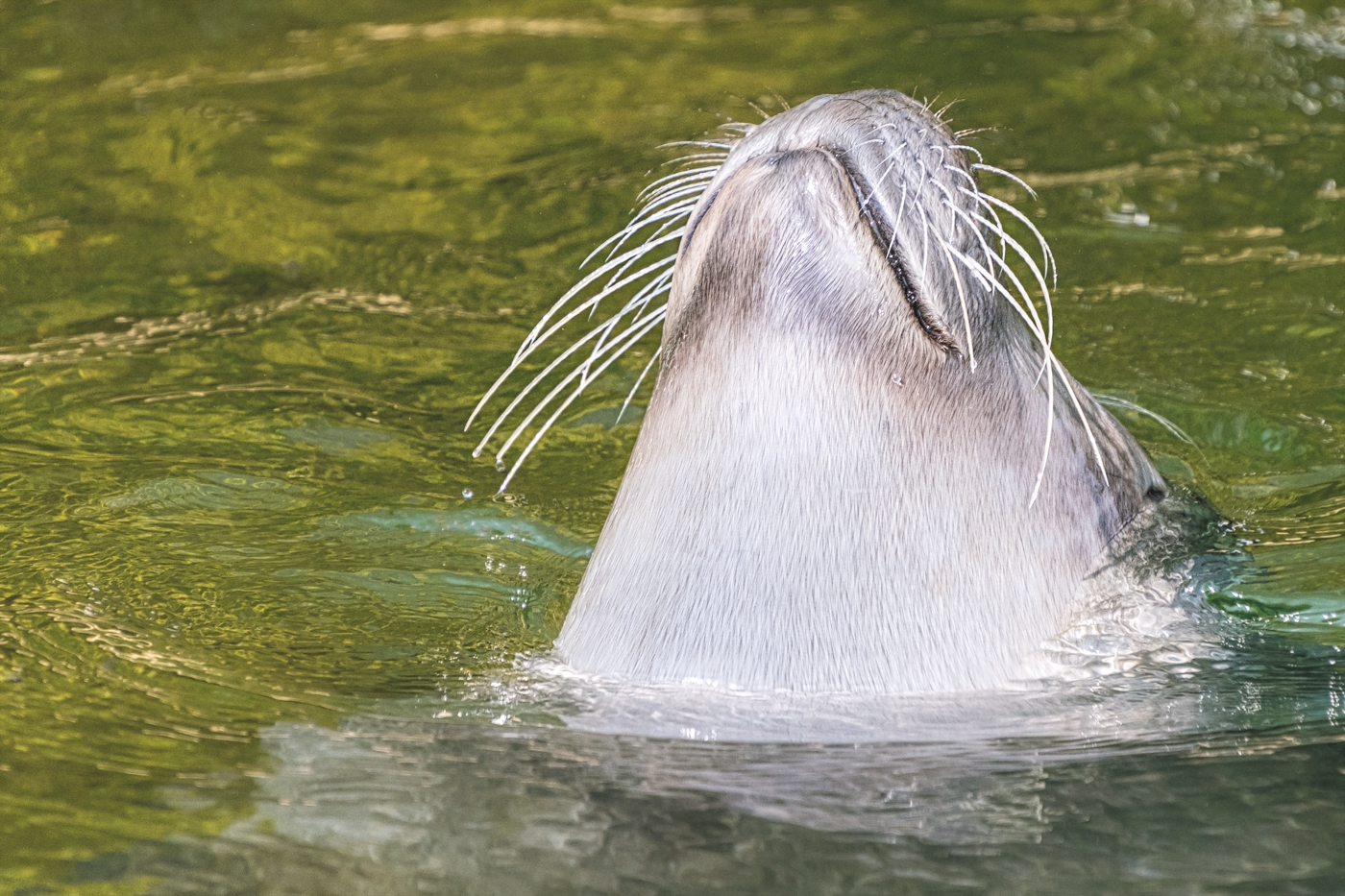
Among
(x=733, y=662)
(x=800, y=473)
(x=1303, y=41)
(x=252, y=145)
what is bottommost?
(x=733, y=662)

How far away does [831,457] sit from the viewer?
3344 mm

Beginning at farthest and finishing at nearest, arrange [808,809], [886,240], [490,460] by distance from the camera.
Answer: [490,460]
[886,240]
[808,809]

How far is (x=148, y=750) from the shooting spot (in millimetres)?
3193

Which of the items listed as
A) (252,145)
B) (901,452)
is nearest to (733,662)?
(901,452)

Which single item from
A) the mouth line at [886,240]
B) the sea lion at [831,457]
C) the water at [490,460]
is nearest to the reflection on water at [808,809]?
the water at [490,460]

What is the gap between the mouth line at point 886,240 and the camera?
10.7 feet

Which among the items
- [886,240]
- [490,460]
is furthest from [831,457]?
[490,460]

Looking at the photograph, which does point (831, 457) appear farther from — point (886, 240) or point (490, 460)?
point (490, 460)

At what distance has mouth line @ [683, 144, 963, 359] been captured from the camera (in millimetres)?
3268

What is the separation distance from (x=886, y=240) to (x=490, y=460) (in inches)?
100

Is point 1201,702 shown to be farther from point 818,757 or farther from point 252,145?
point 252,145

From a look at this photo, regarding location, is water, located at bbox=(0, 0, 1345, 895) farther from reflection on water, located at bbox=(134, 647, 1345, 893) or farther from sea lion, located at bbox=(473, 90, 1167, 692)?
sea lion, located at bbox=(473, 90, 1167, 692)

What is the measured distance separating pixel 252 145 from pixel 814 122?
5.29m

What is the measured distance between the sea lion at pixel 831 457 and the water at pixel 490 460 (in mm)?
138
